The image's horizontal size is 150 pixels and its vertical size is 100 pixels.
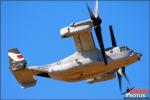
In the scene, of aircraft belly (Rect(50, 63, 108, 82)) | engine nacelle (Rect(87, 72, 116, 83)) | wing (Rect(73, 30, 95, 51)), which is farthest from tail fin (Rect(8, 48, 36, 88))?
engine nacelle (Rect(87, 72, 116, 83))

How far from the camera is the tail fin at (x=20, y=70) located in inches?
2373

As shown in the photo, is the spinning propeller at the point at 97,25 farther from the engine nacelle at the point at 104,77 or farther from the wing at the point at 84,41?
the engine nacelle at the point at 104,77

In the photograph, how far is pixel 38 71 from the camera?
61.2 m

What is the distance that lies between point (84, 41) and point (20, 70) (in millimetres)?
8303

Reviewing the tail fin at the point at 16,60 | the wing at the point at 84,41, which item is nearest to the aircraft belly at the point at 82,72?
the wing at the point at 84,41

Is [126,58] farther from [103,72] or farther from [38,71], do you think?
[38,71]

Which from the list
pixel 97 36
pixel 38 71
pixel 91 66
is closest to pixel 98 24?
pixel 97 36

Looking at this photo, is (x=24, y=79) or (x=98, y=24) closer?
(x=98, y=24)

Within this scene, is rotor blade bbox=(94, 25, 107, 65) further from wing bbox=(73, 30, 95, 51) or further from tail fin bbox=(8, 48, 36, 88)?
tail fin bbox=(8, 48, 36, 88)

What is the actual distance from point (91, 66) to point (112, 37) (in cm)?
630

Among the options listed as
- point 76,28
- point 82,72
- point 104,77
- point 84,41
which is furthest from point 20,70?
point 104,77

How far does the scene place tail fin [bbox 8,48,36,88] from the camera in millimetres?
60281

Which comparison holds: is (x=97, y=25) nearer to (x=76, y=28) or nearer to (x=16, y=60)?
(x=76, y=28)

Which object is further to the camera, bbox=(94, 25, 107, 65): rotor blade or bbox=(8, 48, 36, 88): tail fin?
bbox=(8, 48, 36, 88): tail fin
